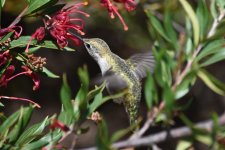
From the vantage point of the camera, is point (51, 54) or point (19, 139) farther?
point (51, 54)

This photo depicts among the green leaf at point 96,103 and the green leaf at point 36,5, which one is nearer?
the green leaf at point 96,103

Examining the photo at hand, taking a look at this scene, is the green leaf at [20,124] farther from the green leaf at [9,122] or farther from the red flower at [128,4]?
the red flower at [128,4]

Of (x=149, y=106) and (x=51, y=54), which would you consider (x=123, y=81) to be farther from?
(x=51, y=54)

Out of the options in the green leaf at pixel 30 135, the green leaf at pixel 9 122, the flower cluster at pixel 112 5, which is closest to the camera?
the green leaf at pixel 9 122

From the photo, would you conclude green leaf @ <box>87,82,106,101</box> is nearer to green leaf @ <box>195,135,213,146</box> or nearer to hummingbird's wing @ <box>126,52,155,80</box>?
green leaf @ <box>195,135,213,146</box>

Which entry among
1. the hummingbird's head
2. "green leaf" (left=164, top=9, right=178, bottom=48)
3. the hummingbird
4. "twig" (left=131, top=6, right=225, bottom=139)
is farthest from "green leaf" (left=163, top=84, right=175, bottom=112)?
the hummingbird's head

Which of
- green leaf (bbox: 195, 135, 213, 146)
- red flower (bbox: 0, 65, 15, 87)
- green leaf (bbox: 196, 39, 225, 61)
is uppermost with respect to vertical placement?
green leaf (bbox: 196, 39, 225, 61)

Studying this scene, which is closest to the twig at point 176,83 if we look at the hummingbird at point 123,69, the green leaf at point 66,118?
the green leaf at point 66,118

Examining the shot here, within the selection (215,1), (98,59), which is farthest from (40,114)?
(215,1)
